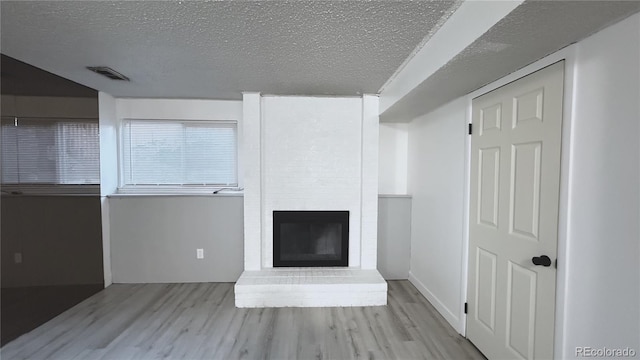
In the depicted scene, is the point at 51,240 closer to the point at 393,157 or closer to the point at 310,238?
the point at 310,238

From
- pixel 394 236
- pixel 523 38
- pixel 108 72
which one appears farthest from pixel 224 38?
pixel 394 236

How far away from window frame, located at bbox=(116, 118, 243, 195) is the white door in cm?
260

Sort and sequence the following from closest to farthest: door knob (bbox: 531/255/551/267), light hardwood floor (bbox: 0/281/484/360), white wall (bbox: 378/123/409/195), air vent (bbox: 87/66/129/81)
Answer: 1. door knob (bbox: 531/255/551/267)
2. light hardwood floor (bbox: 0/281/484/360)
3. air vent (bbox: 87/66/129/81)
4. white wall (bbox: 378/123/409/195)

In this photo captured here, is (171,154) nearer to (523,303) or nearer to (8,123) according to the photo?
(8,123)

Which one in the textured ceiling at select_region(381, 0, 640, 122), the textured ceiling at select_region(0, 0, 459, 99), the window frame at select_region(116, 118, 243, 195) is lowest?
the window frame at select_region(116, 118, 243, 195)

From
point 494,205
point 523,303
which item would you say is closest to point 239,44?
point 494,205

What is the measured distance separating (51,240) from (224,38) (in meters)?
2.46

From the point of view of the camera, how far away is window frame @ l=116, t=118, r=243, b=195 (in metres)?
3.36

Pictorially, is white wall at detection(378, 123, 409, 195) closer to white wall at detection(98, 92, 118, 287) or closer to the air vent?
the air vent

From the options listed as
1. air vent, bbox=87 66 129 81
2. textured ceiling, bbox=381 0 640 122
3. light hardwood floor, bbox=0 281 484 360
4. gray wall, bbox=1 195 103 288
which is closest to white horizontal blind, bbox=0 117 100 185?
gray wall, bbox=1 195 103 288

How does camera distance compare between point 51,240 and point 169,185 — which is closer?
point 51,240

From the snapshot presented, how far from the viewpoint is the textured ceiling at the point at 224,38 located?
1.43 meters

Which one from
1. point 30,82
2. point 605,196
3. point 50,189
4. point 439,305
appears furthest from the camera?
point 439,305

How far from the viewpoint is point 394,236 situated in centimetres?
347
